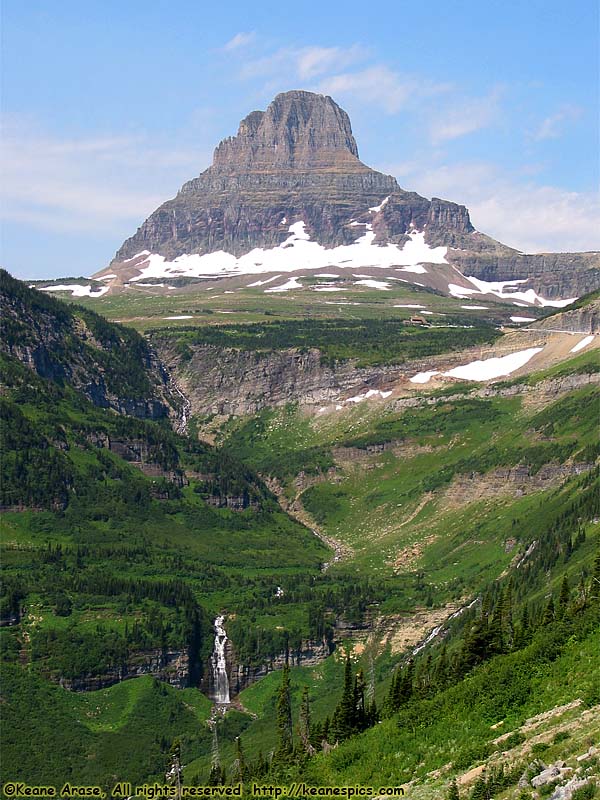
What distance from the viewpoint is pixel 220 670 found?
490ft

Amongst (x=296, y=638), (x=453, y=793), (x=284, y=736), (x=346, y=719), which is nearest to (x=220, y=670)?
(x=296, y=638)

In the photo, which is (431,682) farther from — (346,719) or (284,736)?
(284,736)

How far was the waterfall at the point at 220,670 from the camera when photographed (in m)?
145

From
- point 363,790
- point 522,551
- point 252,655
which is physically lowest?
point 252,655

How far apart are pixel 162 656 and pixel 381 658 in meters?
26.5

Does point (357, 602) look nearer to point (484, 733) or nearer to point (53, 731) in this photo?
point (53, 731)

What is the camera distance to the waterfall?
145250 mm

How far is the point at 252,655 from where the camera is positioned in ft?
490

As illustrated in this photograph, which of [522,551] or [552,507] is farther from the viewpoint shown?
[552,507]

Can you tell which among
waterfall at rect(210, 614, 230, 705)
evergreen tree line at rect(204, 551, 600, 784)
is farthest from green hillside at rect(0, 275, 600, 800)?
waterfall at rect(210, 614, 230, 705)

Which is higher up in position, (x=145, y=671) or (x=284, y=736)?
(x=284, y=736)

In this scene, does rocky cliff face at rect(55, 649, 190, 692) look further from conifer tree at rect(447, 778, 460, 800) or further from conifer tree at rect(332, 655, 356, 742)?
conifer tree at rect(447, 778, 460, 800)

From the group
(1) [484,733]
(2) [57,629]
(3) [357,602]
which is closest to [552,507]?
(3) [357,602]

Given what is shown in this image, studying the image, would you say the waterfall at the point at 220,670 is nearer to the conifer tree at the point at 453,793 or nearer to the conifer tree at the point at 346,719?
the conifer tree at the point at 346,719
